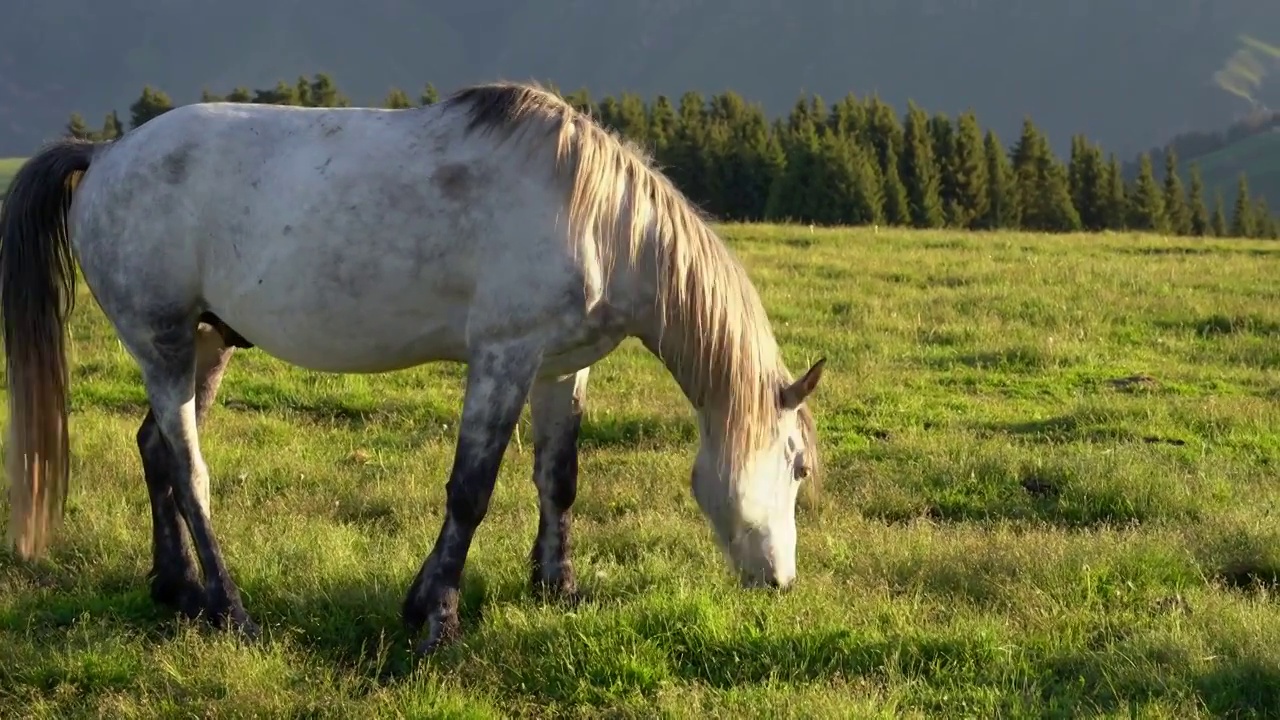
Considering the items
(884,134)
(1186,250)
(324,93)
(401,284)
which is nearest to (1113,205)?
(884,134)

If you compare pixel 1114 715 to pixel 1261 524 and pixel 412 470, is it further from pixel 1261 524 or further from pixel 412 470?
pixel 412 470

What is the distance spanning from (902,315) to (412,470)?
24.3 feet

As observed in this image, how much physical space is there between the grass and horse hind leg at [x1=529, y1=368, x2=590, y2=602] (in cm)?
16

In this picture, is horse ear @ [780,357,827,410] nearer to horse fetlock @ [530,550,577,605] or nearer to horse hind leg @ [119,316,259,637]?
horse fetlock @ [530,550,577,605]

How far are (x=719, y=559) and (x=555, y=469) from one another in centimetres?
93

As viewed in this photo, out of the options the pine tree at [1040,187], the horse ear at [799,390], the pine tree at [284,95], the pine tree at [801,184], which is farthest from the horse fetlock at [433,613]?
the pine tree at [1040,187]

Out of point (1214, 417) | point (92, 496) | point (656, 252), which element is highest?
point (656, 252)

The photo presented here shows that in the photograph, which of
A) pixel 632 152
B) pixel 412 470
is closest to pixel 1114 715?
pixel 632 152

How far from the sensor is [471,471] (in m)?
4.95

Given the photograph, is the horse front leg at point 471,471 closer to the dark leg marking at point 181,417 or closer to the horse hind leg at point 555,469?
the horse hind leg at point 555,469

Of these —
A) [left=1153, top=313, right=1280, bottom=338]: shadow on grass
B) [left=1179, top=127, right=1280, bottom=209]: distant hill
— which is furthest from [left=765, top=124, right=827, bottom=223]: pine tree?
[left=1179, top=127, right=1280, bottom=209]: distant hill

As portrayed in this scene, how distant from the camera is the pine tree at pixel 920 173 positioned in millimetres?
52750

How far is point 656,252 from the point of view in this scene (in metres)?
5.03

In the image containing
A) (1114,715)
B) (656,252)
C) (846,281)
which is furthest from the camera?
(846,281)
